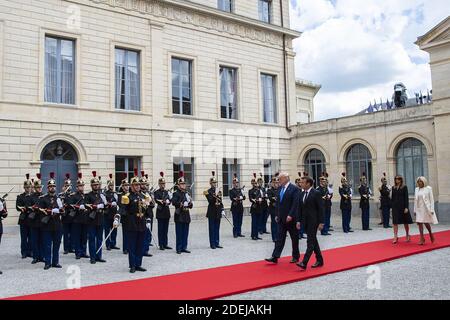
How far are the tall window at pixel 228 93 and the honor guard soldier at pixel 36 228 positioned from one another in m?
13.6

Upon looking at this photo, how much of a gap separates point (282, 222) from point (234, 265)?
1306 millimetres

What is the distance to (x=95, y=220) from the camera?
32.9 feet

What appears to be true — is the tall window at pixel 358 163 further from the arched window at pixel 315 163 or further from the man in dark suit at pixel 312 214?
the man in dark suit at pixel 312 214

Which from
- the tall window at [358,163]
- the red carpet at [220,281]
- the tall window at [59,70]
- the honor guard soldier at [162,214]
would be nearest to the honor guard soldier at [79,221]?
the honor guard soldier at [162,214]

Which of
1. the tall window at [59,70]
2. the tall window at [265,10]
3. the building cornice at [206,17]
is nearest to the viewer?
the tall window at [59,70]

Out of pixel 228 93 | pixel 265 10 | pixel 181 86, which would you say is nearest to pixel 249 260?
pixel 181 86

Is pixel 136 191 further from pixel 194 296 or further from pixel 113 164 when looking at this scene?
pixel 113 164

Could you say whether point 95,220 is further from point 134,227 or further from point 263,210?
point 263,210

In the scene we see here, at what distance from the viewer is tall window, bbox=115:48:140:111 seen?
19141 millimetres

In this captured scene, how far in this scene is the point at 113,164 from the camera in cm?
1845

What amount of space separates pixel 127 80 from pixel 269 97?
339 inches

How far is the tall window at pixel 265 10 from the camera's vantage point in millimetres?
24808

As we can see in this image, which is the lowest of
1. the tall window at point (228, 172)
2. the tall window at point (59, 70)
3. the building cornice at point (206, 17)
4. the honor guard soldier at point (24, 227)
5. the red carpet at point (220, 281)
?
the red carpet at point (220, 281)
